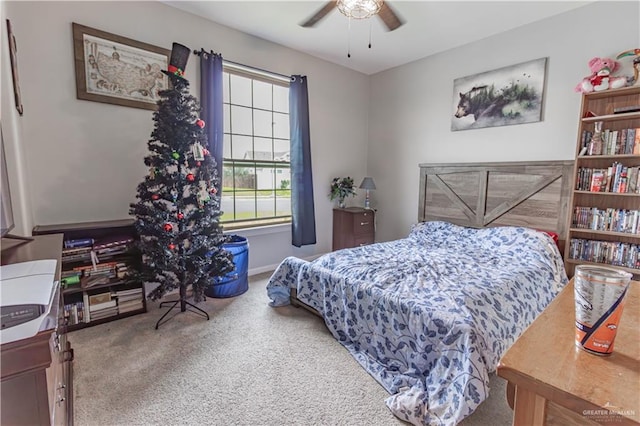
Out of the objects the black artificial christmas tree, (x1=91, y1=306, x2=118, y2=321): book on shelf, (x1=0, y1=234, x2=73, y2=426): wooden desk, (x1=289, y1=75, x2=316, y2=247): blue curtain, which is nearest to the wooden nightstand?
(x1=289, y1=75, x2=316, y2=247): blue curtain

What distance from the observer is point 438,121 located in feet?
12.8

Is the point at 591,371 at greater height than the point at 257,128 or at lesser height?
lesser

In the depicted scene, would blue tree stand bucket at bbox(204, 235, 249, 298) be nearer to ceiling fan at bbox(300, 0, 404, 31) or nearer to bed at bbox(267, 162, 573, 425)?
bed at bbox(267, 162, 573, 425)

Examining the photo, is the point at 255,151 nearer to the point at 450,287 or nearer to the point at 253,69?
the point at 253,69

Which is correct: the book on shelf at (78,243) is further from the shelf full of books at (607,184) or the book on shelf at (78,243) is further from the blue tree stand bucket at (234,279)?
the shelf full of books at (607,184)

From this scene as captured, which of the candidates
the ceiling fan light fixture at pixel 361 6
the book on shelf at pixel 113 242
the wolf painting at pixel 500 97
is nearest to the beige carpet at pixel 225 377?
the book on shelf at pixel 113 242

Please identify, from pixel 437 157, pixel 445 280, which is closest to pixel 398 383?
pixel 445 280

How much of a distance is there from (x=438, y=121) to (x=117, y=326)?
4142mm

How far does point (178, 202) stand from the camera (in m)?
2.43

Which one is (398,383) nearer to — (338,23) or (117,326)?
(117,326)

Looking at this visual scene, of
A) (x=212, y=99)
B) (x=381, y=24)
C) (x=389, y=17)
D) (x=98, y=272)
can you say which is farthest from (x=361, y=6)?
(x=98, y=272)

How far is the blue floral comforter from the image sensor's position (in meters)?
1.54

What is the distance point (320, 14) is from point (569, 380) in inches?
104

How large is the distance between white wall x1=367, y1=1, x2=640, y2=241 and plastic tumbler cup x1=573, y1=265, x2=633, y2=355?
10.0 feet
